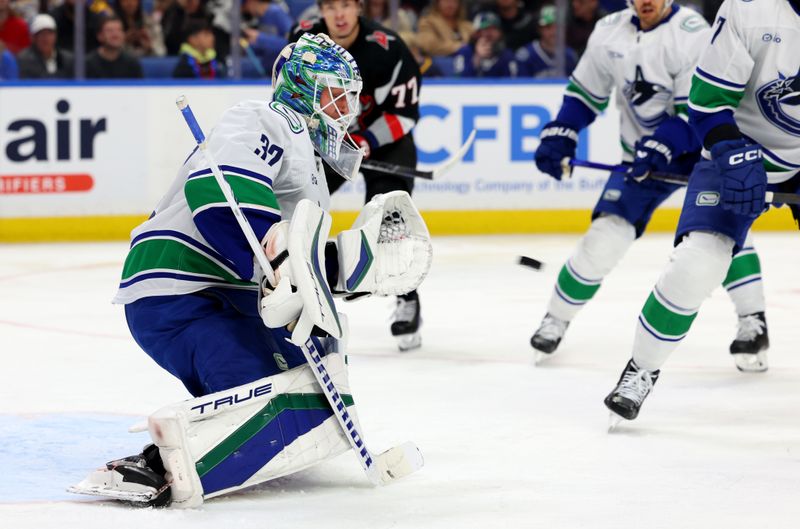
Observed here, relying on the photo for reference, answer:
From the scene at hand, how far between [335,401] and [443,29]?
15.9 ft

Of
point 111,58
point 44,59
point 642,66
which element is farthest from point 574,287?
point 44,59

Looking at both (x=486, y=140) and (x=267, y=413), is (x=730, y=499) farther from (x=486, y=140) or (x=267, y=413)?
(x=486, y=140)

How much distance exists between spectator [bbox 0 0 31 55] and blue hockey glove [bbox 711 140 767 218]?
4433 millimetres

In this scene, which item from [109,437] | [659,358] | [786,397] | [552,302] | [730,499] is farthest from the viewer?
[552,302]

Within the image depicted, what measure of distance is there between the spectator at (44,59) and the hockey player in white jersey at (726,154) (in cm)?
411

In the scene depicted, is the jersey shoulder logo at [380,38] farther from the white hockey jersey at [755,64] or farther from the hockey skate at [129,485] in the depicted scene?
the hockey skate at [129,485]

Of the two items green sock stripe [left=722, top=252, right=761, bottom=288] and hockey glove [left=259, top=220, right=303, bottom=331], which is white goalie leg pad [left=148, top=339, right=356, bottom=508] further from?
green sock stripe [left=722, top=252, right=761, bottom=288]

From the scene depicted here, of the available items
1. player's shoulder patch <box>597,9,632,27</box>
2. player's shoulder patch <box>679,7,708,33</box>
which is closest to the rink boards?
player's shoulder patch <box>597,9,632,27</box>

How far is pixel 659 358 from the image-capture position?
3.07 metres

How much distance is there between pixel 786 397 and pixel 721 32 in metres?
1.03

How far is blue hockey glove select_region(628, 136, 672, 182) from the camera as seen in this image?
372 centimetres

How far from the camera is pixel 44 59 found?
6457mm

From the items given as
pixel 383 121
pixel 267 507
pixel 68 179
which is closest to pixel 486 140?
pixel 68 179

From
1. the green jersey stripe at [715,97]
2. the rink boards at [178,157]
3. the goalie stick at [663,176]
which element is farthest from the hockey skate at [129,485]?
the rink boards at [178,157]
